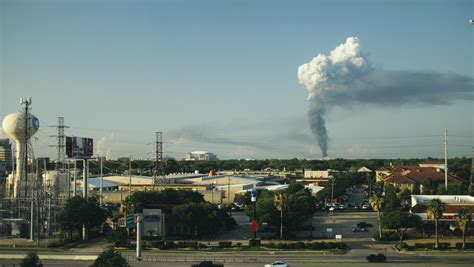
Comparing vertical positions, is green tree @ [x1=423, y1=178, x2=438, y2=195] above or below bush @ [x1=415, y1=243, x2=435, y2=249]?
above

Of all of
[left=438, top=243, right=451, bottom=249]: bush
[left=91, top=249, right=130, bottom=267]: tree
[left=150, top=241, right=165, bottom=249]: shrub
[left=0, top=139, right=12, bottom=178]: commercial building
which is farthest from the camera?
[left=0, top=139, right=12, bottom=178]: commercial building

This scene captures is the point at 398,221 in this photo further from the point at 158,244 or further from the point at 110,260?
the point at 110,260

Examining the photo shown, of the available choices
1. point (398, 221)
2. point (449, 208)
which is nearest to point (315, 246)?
point (398, 221)

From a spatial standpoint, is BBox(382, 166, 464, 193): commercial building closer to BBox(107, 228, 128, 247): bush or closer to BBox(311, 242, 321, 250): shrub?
BBox(311, 242, 321, 250): shrub

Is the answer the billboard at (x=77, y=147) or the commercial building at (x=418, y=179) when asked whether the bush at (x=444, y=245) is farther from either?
the commercial building at (x=418, y=179)

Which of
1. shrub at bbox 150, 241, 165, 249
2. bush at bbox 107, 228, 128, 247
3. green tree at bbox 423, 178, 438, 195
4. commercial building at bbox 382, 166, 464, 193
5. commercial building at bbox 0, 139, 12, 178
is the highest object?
commercial building at bbox 0, 139, 12, 178

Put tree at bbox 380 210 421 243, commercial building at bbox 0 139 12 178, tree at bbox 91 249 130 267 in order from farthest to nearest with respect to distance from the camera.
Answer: commercial building at bbox 0 139 12 178 < tree at bbox 380 210 421 243 < tree at bbox 91 249 130 267

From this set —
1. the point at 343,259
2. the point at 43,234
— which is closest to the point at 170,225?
the point at 43,234

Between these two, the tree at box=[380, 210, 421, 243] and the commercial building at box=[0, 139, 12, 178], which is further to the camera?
the commercial building at box=[0, 139, 12, 178]

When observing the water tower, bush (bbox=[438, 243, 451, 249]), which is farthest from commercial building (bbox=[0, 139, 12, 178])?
bush (bbox=[438, 243, 451, 249])
